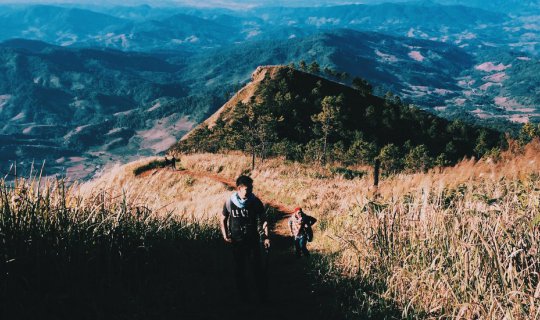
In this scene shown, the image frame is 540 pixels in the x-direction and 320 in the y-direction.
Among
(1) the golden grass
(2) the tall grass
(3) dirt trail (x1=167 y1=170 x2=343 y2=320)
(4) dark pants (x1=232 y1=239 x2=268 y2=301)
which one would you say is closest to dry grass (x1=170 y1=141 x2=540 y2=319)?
(1) the golden grass

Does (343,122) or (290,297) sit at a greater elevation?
(290,297)

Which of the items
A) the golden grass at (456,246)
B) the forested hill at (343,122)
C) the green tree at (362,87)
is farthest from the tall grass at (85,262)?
the green tree at (362,87)

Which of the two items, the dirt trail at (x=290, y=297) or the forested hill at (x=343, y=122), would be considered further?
the forested hill at (x=343, y=122)

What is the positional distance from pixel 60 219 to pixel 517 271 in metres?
6.13

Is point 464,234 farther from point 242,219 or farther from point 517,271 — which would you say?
point 242,219

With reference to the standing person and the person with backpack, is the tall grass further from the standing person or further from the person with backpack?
the person with backpack

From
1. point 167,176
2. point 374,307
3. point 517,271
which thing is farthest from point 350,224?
point 167,176

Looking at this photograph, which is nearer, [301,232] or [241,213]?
[241,213]

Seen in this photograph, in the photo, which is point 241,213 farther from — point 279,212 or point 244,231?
point 279,212

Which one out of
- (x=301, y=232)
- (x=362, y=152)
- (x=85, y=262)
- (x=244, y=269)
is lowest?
(x=362, y=152)

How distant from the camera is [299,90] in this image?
374ft

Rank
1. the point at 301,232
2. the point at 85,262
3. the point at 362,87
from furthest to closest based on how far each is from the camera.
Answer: the point at 362,87 → the point at 301,232 → the point at 85,262

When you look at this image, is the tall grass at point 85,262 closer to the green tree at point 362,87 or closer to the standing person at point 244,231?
the standing person at point 244,231

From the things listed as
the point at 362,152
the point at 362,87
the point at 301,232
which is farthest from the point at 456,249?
the point at 362,87
